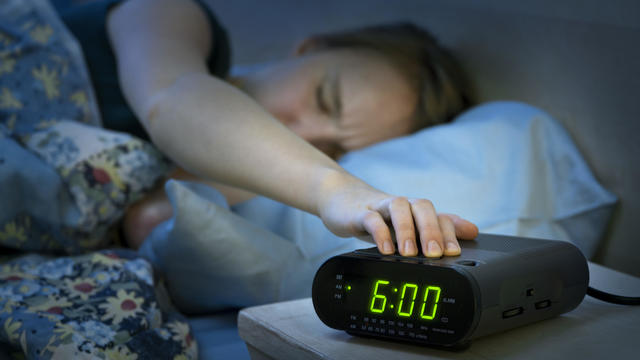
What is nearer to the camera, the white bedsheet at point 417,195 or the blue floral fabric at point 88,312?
the blue floral fabric at point 88,312

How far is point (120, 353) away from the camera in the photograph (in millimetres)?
636

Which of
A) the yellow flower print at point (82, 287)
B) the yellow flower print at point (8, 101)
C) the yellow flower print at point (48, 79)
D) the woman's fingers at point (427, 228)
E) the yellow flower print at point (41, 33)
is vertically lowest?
the yellow flower print at point (82, 287)

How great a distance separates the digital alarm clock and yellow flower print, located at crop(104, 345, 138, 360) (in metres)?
0.21

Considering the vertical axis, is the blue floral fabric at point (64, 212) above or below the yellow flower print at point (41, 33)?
below

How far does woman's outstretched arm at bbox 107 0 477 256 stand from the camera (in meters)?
0.62

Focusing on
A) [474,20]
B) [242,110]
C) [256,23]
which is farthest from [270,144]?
[256,23]

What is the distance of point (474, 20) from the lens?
4.30 ft

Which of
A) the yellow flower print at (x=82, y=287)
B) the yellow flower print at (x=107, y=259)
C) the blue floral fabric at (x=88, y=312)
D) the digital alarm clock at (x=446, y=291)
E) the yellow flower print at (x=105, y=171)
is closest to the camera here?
the digital alarm clock at (x=446, y=291)

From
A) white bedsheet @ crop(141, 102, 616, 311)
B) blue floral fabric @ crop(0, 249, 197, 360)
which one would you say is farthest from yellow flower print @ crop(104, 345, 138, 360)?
white bedsheet @ crop(141, 102, 616, 311)

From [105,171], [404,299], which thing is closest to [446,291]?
[404,299]

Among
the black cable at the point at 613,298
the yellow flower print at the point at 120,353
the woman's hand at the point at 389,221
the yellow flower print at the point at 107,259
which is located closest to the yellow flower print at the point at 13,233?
the yellow flower print at the point at 107,259

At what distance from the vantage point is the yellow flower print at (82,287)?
73 cm

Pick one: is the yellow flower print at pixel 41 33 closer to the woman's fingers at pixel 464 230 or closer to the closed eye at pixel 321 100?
the closed eye at pixel 321 100

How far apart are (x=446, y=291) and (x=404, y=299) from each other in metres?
0.04
